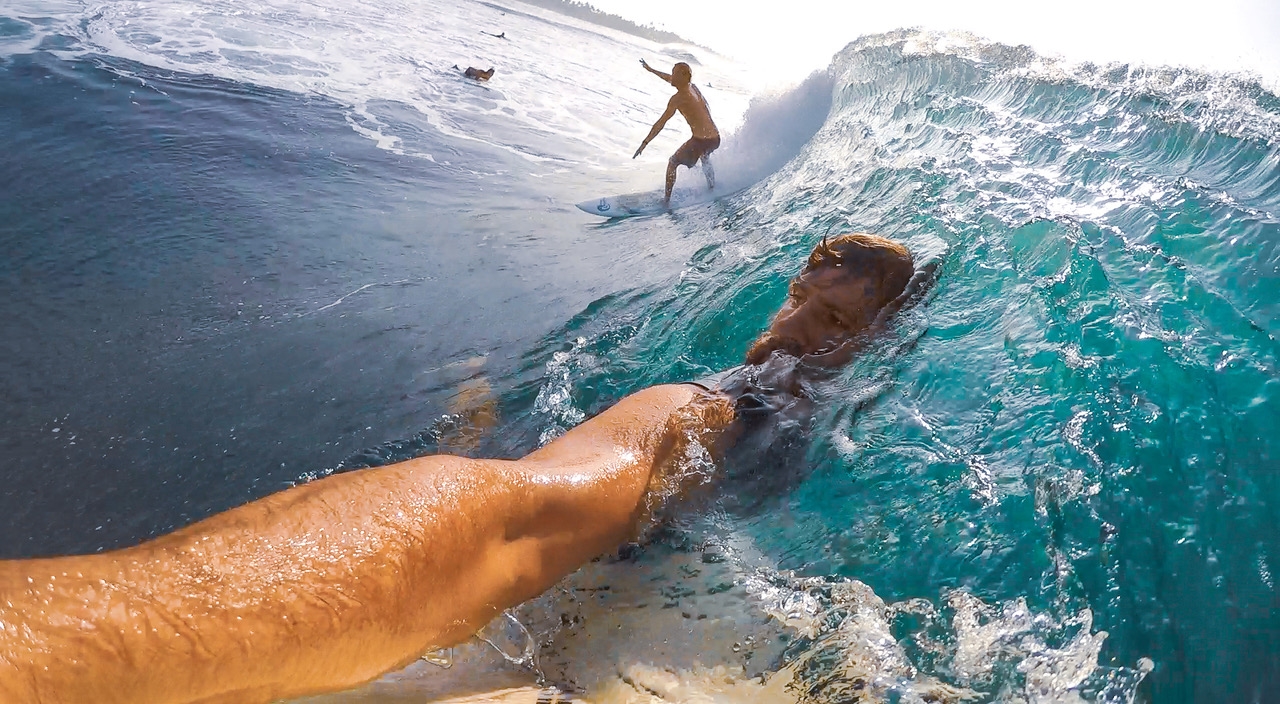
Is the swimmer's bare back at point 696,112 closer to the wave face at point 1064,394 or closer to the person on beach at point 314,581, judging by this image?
the wave face at point 1064,394

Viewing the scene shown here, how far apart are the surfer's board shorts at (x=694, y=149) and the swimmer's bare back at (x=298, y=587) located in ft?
28.2

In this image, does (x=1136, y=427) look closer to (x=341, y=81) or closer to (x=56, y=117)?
(x=56, y=117)

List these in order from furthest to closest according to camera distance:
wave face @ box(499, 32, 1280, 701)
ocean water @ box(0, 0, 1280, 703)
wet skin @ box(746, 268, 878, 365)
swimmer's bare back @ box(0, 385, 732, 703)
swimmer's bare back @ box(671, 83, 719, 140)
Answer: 1. swimmer's bare back @ box(671, 83, 719, 140)
2. wet skin @ box(746, 268, 878, 365)
3. ocean water @ box(0, 0, 1280, 703)
4. wave face @ box(499, 32, 1280, 701)
5. swimmer's bare back @ box(0, 385, 732, 703)

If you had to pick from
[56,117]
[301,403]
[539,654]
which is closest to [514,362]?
[301,403]

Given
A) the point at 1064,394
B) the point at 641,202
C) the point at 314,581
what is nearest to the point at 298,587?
the point at 314,581

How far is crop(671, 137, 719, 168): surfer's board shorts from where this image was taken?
32.9 ft

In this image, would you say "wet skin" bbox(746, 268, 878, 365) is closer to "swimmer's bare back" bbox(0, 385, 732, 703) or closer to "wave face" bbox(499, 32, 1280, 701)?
"wave face" bbox(499, 32, 1280, 701)

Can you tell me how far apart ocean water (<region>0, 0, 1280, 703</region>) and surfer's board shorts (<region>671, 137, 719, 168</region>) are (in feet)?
5.27

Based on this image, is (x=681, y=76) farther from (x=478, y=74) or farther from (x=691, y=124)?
(x=478, y=74)

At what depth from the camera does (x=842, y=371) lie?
3342 millimetres

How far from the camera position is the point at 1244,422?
2.29 metres

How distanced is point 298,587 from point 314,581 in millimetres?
30

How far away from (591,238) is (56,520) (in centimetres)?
528

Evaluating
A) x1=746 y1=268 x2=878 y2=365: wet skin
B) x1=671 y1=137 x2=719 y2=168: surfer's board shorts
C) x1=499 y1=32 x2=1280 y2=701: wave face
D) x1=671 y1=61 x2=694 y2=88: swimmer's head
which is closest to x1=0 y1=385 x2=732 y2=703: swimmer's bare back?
x1=499 y1=32 x2=1280 y2=701: wave face
